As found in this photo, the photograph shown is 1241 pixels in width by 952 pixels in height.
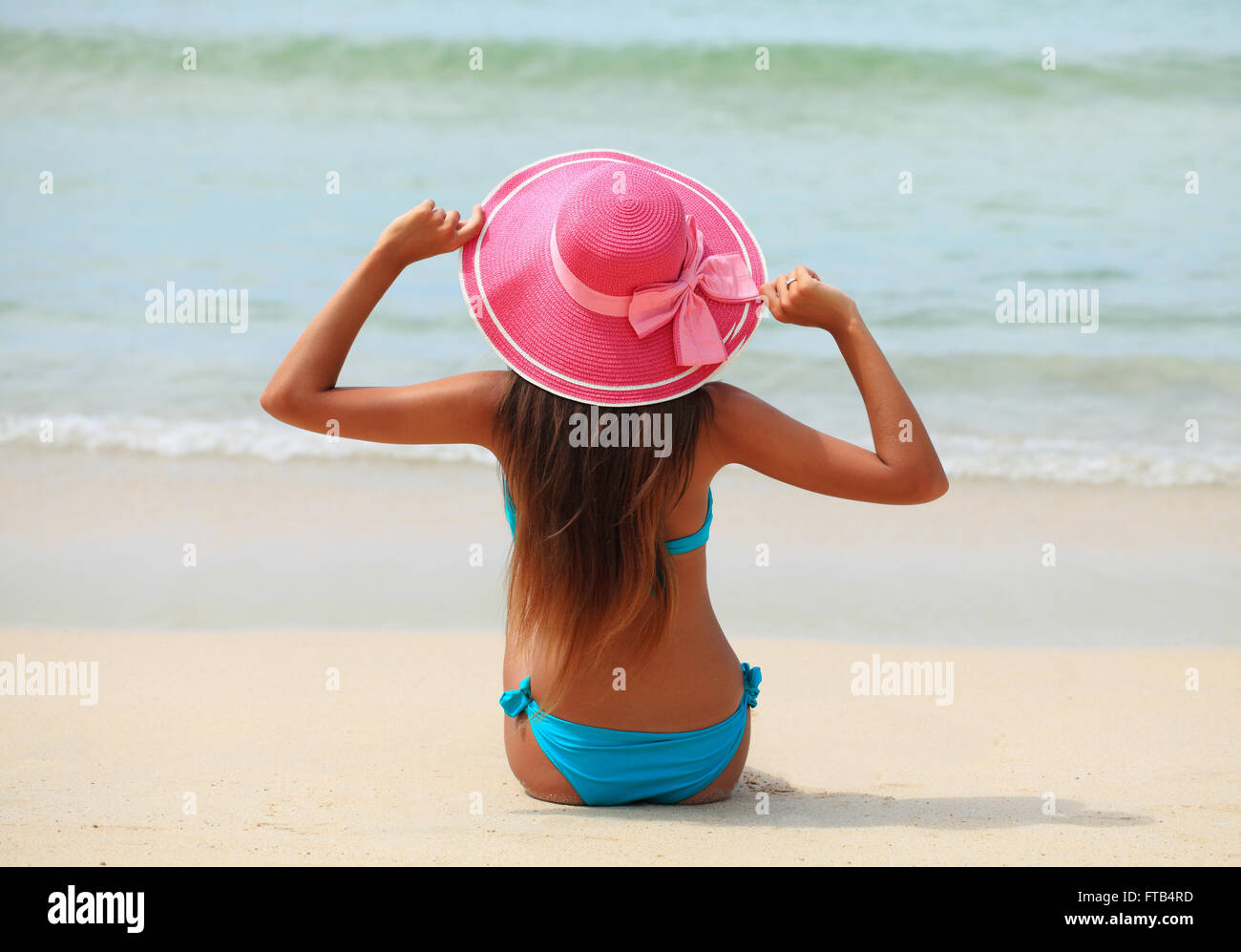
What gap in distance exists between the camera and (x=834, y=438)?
7.13ft

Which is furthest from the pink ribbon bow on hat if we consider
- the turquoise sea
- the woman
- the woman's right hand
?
the turquoise sea

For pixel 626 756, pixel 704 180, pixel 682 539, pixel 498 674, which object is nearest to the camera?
pixel 682 539

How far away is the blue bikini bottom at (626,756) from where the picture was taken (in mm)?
2404

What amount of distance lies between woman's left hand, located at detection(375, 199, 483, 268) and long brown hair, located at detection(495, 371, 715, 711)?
297mm

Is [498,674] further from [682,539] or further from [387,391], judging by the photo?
[387,391]

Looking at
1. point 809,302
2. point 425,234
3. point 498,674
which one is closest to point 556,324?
point 425,234

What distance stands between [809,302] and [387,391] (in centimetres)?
83

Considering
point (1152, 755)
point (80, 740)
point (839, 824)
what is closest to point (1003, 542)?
point (1152, 755)

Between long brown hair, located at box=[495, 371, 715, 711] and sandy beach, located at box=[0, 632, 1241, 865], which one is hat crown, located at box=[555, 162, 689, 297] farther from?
sandy beach, located at box=[0, 632, 1241, 865]

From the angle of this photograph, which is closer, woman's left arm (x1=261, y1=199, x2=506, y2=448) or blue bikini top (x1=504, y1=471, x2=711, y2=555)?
woman's left arm (x1=261, y1=199, x2=506, y2=448)

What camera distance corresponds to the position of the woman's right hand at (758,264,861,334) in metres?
2.19

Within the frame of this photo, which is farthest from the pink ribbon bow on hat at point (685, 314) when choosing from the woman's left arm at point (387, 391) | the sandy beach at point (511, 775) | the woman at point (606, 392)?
the sandy beach at point (511, 775)

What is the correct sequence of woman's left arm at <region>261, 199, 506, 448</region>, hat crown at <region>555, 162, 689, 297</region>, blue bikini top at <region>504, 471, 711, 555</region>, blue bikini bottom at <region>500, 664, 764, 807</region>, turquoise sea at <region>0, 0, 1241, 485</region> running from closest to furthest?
hat crown at <region>555, 162, 689, 297</region> < woman's left arm at <region>261, 199, 506, 448</region> < blue bikini top at <region>504, 471, 711, 555</region> < blue bikini bottom at <region>500, 664, 764, 807</region> < turquoise sea at <region>0, 0, 1241, 485</region>

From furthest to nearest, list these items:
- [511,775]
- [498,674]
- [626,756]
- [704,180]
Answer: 1. [704,180]
2. [498,674]
3. [511,775]
4. [626,756]
